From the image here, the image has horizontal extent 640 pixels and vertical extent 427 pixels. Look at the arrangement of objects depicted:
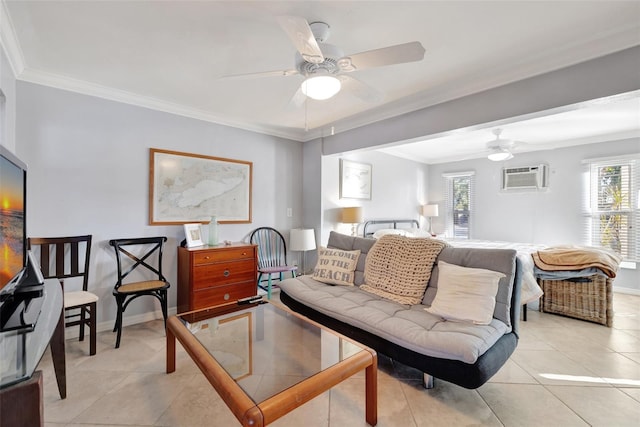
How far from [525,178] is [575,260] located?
2.51 meters

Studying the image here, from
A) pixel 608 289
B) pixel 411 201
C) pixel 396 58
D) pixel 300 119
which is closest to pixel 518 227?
pixel 411 201

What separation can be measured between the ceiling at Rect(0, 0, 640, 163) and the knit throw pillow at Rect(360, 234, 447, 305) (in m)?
1.49

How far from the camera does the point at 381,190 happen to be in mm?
5188

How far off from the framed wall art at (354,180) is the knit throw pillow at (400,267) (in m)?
1.85

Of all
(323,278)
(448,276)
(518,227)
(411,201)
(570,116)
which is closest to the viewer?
(448,276)

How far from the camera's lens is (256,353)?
1683mm

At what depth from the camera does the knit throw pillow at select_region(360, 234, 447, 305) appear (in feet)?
7.39

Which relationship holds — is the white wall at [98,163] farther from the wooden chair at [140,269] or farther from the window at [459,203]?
the window at [459,203]

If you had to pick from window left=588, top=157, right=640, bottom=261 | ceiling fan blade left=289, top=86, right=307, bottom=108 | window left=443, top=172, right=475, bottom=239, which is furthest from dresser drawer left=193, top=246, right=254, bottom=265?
window left=588, top=157, right=640, bottom=261

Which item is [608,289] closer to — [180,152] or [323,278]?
[323,278]

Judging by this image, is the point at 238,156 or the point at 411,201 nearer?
the point at 238,156

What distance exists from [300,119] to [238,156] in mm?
947

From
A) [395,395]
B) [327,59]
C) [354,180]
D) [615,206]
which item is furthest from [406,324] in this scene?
[615,206]

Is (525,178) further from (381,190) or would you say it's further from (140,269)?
(140,269)
